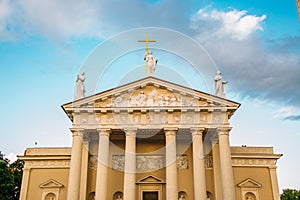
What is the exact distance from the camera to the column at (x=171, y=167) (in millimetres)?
19031

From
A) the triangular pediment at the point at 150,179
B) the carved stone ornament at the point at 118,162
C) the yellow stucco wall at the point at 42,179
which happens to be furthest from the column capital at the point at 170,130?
the yellow stucco wall at the point at 42,179

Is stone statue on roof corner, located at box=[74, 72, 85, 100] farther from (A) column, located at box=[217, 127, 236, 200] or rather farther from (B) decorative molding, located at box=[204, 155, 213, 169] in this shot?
(B) decorative molding, located at box=[204, 155, 213, 169]

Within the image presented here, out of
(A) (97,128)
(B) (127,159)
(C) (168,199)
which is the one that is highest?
(A) (97,128)

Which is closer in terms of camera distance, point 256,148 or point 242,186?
point 242,186

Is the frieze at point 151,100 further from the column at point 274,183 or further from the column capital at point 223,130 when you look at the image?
the column at point 274,183

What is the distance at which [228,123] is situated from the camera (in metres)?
20.8

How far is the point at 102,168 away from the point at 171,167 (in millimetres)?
4420

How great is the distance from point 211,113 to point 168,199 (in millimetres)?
6400

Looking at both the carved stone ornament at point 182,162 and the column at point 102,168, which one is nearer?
the column at point 102,168

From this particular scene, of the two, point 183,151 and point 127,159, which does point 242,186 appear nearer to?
point 183,151

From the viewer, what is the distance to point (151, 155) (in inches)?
895

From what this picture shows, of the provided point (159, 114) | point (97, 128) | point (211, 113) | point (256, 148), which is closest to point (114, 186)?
point (97, 128)

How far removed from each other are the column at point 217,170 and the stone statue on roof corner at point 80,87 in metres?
10.0

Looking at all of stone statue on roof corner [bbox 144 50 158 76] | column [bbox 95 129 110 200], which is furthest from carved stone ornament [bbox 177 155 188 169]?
stone statue on roof corner [bbox 144 50 158 76]
